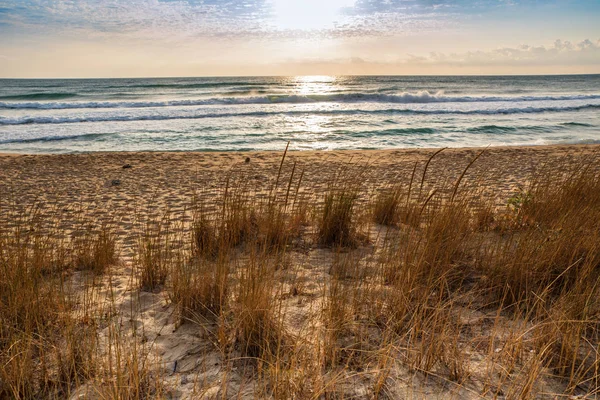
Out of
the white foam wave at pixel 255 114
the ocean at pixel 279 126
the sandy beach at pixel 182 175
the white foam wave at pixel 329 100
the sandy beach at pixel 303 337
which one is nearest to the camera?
the sandy beach at pixel 303 337

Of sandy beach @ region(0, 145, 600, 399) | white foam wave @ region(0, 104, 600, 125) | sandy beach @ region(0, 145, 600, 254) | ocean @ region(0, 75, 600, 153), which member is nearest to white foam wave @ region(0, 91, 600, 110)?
ocean @ region(0, 75, 600, 153)

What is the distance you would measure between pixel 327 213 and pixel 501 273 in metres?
2.01

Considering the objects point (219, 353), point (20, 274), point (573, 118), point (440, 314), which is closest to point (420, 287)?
point (440, 314)

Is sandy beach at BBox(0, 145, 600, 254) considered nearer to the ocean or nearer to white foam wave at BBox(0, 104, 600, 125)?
the ocean

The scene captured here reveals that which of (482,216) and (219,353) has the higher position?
(482,216)

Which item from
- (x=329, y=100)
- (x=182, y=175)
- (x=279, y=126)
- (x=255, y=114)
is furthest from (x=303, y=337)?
(x=329, y=100)

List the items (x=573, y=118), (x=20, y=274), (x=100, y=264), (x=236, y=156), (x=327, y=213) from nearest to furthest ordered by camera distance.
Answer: (x=20, y=274), (x=100, y=264), (x=327, y=213), (x=236, y=156), (x=573, y=118)

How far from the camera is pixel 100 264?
381 cm

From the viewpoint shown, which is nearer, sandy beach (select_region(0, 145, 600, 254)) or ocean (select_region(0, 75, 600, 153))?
sandy beach (select_region(0, 145, 600, 254))

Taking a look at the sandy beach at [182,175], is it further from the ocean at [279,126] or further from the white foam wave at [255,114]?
the white foam wave at [255,114]

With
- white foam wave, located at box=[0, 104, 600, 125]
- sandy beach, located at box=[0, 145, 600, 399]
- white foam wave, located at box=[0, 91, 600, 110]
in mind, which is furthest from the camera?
white foam wave, located at box=[0, 91, 600, 110]

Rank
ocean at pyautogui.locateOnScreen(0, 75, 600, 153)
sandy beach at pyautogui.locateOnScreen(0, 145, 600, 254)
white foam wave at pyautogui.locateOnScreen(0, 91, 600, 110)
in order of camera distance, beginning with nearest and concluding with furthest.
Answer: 1. sandy beach at pyautogui.locateOnScreen(0, 145, 600, 254)
2. ocean at pyautogui.locateOnScreen(0, 75, 600, 153)
3. white foam wave at pyautogui.locateOnScreen(0, 91, 600, 110)

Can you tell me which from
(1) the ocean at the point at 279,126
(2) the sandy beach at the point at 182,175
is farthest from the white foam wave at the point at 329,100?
(2) the sandy beach at the point at 182,175

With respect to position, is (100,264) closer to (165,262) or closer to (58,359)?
(165,262)
